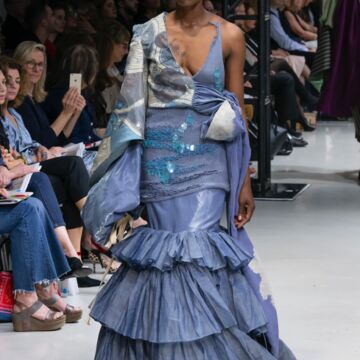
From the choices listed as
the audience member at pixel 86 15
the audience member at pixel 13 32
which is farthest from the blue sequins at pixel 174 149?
the audience member at pixel 86 15

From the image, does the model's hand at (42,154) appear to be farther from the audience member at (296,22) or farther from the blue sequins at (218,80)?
the audience member at (296,22)

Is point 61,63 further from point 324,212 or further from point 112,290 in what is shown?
point 112,290

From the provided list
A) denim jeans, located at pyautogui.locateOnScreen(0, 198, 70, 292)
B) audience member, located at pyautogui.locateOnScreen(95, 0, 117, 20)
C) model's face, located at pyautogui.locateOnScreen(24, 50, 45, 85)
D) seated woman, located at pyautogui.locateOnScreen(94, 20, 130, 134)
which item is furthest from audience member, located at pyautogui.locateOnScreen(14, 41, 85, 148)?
audience member, located at pyautogui.locateOnScreen(95, 0, 117, 20)

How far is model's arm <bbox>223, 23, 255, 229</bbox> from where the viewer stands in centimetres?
401

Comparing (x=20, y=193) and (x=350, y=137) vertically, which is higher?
(x=20, y=193)

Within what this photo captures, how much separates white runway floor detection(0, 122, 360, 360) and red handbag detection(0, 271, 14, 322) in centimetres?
5

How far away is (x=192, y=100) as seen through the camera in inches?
155

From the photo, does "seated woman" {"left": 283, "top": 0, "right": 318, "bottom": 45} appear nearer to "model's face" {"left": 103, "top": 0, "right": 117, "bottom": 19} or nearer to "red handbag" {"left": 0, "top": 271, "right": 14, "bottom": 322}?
"model's face" {"left": 103, "top": 0, "right": 117, "bottom": 19}

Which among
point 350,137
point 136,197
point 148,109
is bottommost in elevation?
point 350,137

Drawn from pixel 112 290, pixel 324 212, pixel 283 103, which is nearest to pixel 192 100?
pixel 112 290

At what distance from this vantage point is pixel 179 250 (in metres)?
3.91

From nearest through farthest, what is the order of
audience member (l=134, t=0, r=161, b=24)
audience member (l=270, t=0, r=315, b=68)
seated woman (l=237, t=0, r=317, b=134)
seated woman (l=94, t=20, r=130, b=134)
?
seated woman (l=94, t=20, r=130, b=134) < seated woman (l=237, t=0, r=317, b=134) < audience member (l=134, t=0, r=161, b=24) < audience member (l=270, t=0, r=315, b=68)

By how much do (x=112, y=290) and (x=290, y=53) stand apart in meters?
9.45

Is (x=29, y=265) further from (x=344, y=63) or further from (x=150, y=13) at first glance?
(x=150, y=13)
